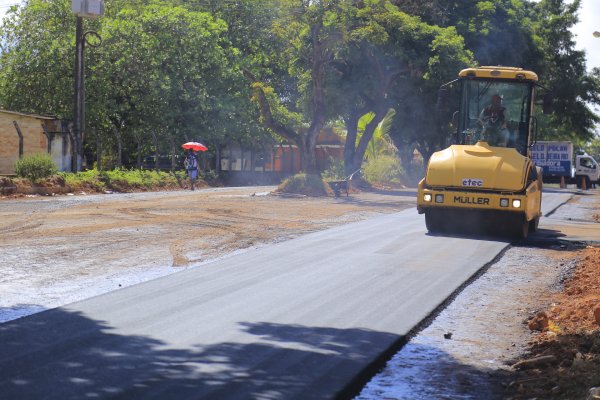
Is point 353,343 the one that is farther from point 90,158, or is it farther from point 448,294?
point 90,158

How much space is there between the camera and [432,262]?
45.1 feet

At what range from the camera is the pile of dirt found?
21.0 feet

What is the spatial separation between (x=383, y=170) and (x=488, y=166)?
32.5 meters

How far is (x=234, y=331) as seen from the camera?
→ 8.23 meters

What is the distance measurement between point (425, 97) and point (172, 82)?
533 inches

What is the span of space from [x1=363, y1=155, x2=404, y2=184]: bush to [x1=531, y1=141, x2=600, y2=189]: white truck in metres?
9.72

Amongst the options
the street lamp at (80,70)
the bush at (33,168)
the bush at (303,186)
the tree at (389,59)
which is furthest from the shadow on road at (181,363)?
the tree at (389,59)

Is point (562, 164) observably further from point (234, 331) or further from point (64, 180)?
point (234, 331)

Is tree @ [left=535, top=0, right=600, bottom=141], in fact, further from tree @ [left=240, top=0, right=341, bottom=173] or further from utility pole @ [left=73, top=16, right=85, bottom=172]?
utility pole @ [left=73, top=16, right=85, bottom=172]

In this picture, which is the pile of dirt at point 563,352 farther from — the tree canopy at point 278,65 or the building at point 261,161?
the building at point 261,161

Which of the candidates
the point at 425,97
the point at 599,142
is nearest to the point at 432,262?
the point at 425,97

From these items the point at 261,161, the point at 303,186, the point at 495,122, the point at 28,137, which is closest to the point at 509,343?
the point at 495,122

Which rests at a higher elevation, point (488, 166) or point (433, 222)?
point (488, 166)

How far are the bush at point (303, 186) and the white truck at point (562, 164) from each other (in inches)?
935
